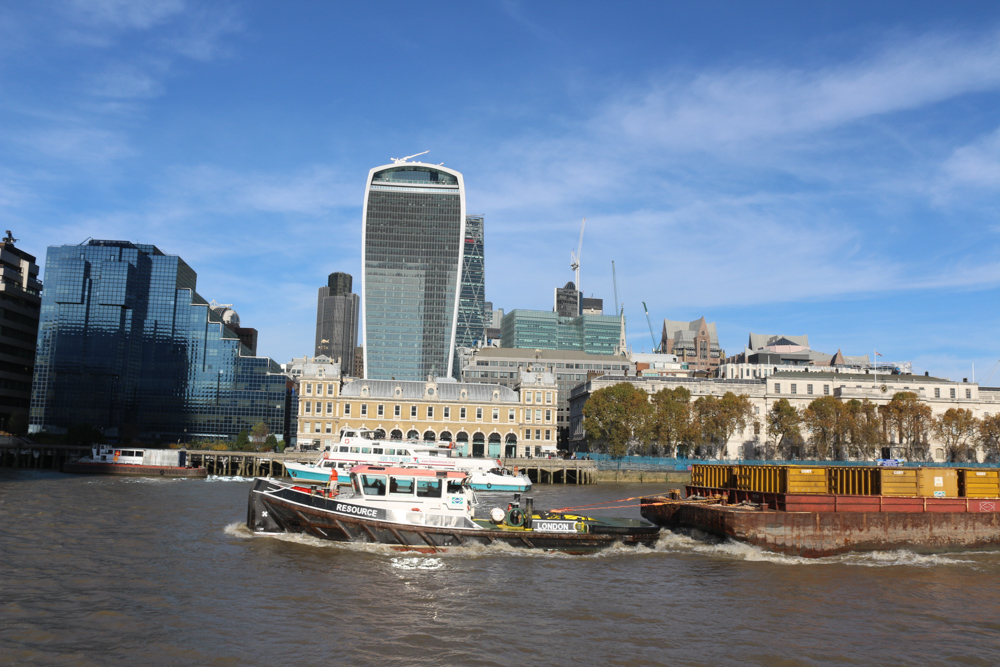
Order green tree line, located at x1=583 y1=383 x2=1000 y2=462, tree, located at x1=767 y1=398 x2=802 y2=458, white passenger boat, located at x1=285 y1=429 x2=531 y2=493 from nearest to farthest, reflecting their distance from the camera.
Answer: white passenger boat, located at x1=285 y1=429 x2=531 y2=493 → green tree line, located at x1=583 y1=383 x2=1000 y2=462 → tree, located at x1=767 y1=398 x2=802 y2=458

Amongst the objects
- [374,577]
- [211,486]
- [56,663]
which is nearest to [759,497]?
[374,577]

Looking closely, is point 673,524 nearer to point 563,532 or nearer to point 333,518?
point 563,532

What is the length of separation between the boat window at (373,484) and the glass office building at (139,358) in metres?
128

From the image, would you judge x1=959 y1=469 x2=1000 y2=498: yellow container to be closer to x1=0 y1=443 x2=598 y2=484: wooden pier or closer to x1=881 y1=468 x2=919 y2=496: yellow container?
x1=881 y1=468 x2=919 y2=496: yellow container

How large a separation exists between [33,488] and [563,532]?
2059 inches

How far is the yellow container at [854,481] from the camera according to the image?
42.5 meters

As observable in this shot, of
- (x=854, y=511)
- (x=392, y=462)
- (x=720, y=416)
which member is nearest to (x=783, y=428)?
(x=720, y=416)

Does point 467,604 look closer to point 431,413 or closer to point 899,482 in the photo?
point 899,482

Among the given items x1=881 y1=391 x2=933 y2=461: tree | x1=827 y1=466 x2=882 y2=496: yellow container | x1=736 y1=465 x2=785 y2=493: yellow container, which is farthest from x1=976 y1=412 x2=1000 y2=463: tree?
x1=736 y1=465 x2=785 y2=493: yellow container

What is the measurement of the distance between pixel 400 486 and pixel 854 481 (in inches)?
991

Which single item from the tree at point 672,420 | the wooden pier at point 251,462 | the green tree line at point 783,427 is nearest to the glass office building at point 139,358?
the wooden pier at point 251,462

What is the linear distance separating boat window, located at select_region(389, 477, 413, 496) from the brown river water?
3305mm

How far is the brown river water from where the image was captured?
2270cm

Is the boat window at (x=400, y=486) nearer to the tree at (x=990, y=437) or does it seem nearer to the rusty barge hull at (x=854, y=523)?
the rusty barge hull at (x=854, y=523)
